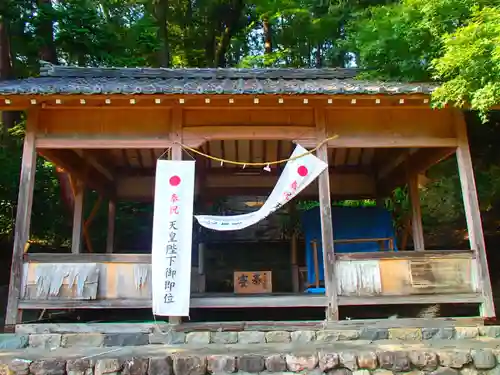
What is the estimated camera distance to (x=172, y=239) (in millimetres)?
6574

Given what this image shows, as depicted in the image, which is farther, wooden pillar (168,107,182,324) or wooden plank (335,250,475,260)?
wooden pillar (168,107,182,324)

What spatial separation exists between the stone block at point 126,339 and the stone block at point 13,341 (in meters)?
1.16

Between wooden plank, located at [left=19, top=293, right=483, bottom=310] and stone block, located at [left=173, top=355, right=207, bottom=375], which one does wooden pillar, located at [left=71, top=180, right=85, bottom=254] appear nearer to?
wooden plank, located at [left=19, top=293, right=483, bottom=310]

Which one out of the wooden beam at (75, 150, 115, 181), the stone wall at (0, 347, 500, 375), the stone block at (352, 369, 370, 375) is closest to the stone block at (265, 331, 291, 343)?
the stone wall at (0, 347, 500, 375)

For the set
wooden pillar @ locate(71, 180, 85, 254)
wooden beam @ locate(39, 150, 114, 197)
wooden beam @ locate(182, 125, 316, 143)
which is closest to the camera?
wooden beam @ locate(182, 125, 316, 143)

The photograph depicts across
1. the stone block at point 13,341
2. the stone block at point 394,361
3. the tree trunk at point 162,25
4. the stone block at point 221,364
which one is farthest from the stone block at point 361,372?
the tree trunk at point 162,25

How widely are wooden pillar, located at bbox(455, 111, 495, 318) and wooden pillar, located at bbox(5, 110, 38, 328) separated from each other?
7031 mm

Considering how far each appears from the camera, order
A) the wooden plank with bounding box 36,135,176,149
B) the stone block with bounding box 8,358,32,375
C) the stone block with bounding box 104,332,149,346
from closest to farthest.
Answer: the stone block with bounding box 8,358,32,375
the stone block with bounding box 104,332,149,346
the wooden plank with bounding box 36,135,176,149

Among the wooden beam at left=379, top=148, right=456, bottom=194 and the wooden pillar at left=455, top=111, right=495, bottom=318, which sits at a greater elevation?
the wooden beam at left=379, top=148, right=456, bottom=194

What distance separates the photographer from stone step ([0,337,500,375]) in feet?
17.4

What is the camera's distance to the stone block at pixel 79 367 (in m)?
5.28

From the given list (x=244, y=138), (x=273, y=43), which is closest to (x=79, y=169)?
(x=244, y=138)

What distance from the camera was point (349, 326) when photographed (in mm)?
6578

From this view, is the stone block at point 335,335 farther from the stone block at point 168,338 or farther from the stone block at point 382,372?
the stone block at point 168,338
